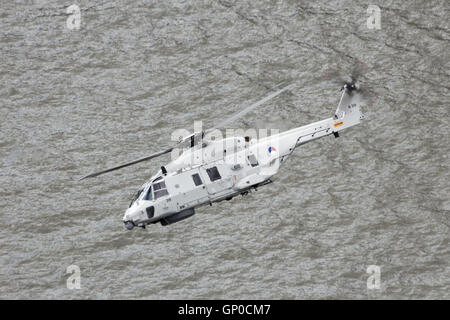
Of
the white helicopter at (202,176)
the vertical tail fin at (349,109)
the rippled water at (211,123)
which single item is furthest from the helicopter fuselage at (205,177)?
the vertical tail fin at (349,109)

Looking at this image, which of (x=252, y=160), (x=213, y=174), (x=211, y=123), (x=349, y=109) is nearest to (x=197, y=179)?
(x=213, y=174)

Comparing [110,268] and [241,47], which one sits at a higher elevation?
[241,47]

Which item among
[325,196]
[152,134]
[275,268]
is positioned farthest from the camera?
[152,134]

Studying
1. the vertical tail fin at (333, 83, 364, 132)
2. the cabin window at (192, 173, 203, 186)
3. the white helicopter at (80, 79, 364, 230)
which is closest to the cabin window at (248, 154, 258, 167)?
the white helicopter at (80, 79, 364, 230)

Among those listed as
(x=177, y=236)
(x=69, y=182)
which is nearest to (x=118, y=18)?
(x=69, y=182)

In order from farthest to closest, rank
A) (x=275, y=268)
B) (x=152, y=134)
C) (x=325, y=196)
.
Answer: (x=152, y=134) < (x=325, y=196) < (x=275, y=268)

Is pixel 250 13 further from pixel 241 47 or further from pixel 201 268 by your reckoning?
pixel 201 268
